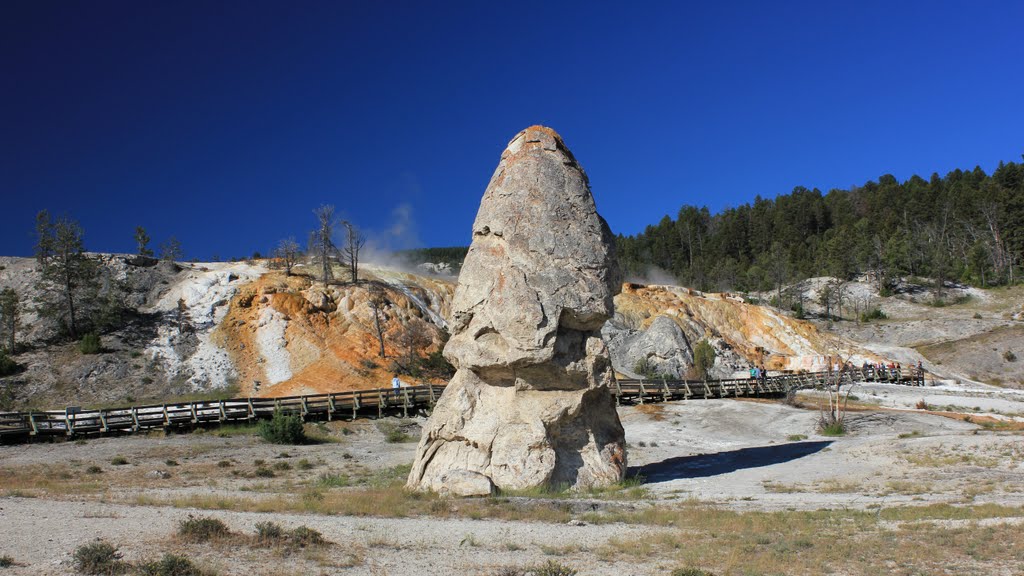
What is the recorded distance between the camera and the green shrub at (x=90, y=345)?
44469mm

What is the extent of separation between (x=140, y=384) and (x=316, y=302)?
15158 millimetres

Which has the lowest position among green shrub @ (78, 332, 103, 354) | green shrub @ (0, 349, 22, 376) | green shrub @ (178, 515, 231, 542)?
green shrub @ (178, 515, 231, 542)

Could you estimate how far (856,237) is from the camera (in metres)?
105

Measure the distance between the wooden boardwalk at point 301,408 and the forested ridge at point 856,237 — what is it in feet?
183

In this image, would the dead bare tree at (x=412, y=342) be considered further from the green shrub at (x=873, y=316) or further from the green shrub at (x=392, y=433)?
the green shrub at (x=873, y=316)

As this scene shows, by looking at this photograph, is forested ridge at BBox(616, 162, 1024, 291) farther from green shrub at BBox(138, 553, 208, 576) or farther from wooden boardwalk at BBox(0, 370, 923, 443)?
green shrub at BBox(138, 553, 208, 576)

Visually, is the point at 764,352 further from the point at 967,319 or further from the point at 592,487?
the point at 592,487

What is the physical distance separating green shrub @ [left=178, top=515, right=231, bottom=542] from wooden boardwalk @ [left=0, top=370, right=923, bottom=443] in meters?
12.1

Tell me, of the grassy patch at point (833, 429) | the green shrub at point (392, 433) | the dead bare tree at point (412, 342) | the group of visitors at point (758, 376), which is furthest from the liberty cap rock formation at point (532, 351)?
the dead bare tree at point (412, 342)

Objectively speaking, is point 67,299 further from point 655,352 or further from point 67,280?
point 655,352

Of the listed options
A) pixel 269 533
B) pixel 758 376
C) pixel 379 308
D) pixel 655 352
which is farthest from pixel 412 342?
pixel 269 533

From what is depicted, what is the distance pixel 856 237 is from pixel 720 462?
311 feet

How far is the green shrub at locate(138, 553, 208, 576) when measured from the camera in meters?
8.06

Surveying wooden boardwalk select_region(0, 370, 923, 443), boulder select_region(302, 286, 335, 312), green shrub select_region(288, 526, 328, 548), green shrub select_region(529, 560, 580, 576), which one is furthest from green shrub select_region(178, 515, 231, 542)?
boulder select_region(302, 286, 335, 312)
